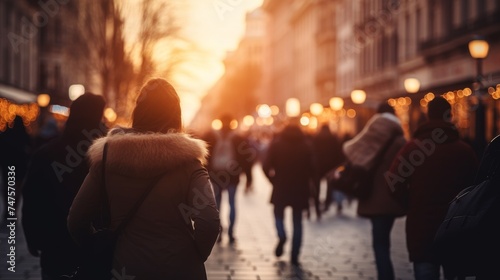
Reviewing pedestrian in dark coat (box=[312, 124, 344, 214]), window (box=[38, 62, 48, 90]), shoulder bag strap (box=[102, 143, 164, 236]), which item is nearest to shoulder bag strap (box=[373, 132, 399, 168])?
shoulder bag strap (box=[102, 143, 164, 236])

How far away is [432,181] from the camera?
18.7 feet

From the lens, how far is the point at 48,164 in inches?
210

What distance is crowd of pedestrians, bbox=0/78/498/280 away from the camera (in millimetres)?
3641

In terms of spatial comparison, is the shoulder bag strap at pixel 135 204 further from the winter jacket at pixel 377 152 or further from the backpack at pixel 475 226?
the winter jacket at pixel 377 152

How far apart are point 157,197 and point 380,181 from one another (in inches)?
157

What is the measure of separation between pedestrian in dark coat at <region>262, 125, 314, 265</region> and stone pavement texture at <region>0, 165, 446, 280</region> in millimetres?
621

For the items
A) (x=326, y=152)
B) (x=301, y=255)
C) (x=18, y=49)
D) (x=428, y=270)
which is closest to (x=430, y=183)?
(x=428, y=270)

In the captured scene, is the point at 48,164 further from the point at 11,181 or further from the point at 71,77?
the point at 71,77

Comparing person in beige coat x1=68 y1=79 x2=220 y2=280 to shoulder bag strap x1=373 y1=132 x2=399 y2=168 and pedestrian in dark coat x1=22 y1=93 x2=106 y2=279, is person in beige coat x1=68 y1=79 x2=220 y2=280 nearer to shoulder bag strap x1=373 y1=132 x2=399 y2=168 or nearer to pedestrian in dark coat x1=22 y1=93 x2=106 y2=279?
pedestrian in dark coat x1=22 y1=93 x2=106 y2=279

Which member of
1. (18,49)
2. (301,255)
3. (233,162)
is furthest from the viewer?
(18,49)

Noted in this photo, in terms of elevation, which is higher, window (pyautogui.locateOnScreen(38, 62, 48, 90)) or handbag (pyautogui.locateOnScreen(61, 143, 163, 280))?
window (pyautogui.locateOnScreen(38, 62, 48, 90))

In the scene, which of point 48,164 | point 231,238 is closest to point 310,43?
point 231,238

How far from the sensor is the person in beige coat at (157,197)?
3611 millimetres

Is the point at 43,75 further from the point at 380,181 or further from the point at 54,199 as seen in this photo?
the point at 54,199
